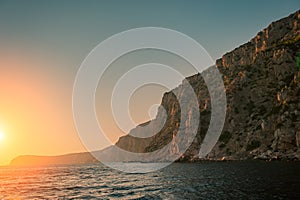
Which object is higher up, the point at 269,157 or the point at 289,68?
the point at 289,68

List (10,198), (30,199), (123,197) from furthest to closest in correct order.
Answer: (10,198), (30,199), (123,197)

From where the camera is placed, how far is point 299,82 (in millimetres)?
167625

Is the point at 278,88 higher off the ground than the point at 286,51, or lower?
lower

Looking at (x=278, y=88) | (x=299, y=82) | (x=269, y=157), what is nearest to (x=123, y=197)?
(x=269, y=157)

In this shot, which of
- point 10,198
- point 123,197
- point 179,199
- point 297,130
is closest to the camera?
point 179,199

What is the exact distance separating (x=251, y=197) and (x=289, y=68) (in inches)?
6764

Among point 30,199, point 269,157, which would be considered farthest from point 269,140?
point 30,199

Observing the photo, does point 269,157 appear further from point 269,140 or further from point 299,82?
point 299,82

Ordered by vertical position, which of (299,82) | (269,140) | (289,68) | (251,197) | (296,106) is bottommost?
(251,197)

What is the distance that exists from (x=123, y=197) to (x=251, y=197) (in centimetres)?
→ 2549

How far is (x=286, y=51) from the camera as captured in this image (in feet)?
656

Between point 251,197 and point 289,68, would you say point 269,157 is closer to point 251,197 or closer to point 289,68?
point 289,68

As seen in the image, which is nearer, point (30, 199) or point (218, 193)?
point (218, 193)

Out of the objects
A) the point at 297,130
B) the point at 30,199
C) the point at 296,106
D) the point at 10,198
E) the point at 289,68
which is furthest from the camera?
the point at 289,68
